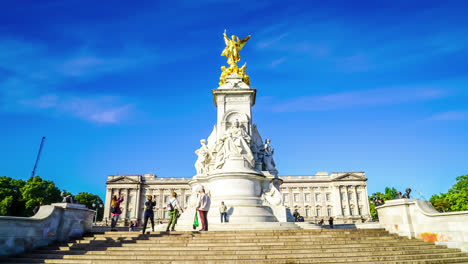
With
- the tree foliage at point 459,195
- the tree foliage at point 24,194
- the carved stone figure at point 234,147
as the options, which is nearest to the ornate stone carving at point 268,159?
the carved stone figure at point 234,147

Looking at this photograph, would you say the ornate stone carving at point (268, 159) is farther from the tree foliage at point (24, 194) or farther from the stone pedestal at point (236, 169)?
the tree foliage at point (24, 194)

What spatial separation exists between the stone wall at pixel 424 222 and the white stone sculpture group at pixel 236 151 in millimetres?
7610

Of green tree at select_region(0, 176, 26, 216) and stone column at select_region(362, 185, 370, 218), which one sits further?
stone column at select_region(362, 185, 370, 218)

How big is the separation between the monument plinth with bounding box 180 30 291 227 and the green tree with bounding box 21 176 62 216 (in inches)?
1590

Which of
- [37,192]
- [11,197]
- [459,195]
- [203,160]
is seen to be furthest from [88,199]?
[459,195]

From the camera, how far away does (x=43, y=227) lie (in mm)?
9898

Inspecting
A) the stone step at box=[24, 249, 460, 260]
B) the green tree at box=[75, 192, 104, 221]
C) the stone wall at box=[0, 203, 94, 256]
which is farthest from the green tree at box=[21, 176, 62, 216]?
the stone step at box=[24, 249, 460, 260]

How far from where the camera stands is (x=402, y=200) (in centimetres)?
1138

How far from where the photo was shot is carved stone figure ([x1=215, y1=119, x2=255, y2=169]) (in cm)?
1708

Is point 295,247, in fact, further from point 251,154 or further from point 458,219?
point 251,154

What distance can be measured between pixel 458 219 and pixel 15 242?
14.1m

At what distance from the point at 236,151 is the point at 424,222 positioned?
31.8 feet

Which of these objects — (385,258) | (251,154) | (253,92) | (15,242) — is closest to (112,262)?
(15,242)

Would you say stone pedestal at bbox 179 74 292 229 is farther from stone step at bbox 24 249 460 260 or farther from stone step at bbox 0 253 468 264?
stone step at bbox 0 253 468 264
